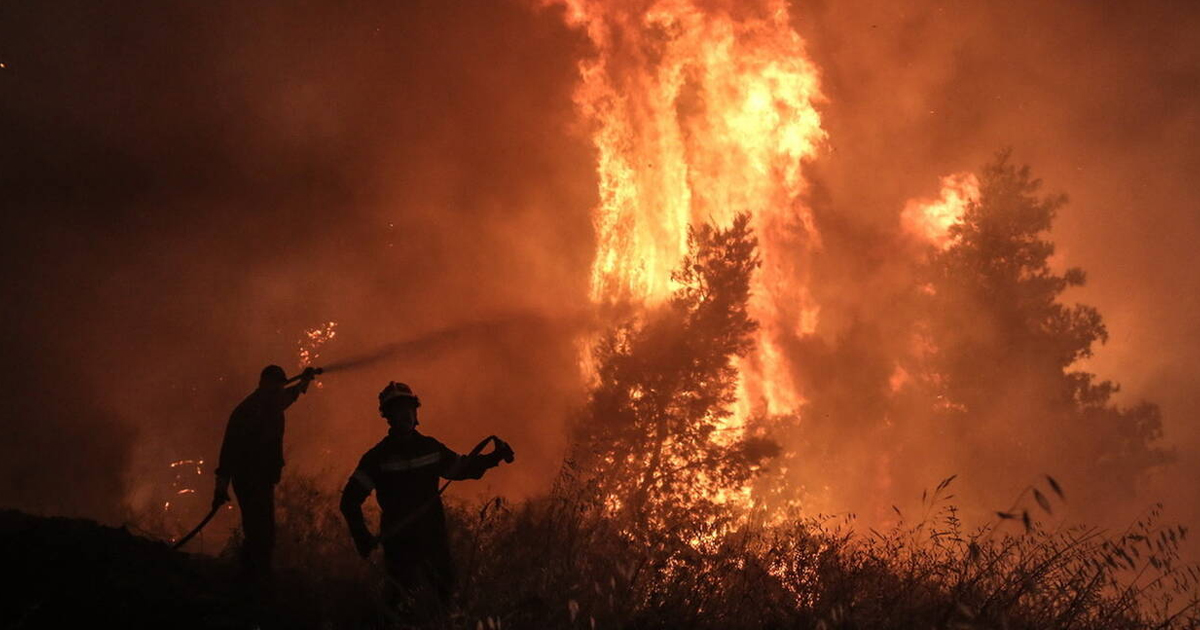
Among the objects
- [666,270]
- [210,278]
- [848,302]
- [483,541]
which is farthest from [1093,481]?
[210,278]

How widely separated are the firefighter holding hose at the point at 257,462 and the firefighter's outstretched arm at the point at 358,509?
7.41ft

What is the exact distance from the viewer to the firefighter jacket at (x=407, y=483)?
5762 mm

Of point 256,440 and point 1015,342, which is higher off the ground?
point 1015,342

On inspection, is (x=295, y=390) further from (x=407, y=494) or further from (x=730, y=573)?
(x=730, y=573)

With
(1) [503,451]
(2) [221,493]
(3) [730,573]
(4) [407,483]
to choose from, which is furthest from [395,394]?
(3) [730,573]

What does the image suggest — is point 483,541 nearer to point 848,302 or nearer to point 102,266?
point 102,266

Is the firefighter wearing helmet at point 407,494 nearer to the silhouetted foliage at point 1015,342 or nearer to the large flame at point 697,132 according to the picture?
the large flame at point 697,132

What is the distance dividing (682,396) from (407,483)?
14.6 meters

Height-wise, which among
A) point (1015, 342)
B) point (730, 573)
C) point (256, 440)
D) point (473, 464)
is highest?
point (1015, 342)

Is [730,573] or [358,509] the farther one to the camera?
[730,573]

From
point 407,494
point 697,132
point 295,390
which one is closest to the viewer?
point 407,494

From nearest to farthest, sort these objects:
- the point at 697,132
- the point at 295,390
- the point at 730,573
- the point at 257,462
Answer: the point at 730,573, the point at 257,462, the point at 295,390, the point at 697,132

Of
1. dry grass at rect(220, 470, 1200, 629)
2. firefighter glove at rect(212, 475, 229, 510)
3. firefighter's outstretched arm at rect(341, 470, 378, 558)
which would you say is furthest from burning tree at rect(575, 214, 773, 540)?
firefighter's outstretched arm at rect(341, 470, 378, 558)

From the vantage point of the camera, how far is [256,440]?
25.8 ft
